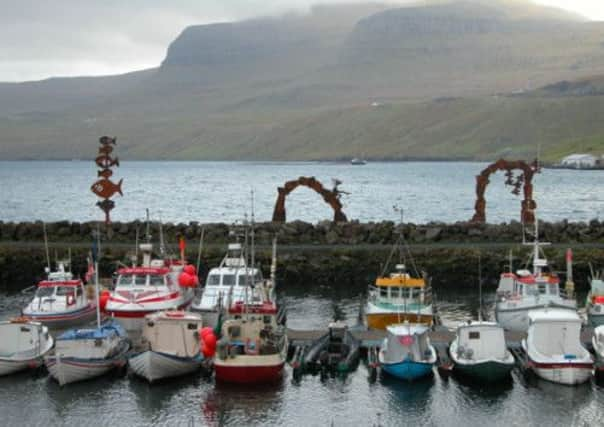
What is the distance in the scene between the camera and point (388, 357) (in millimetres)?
34250

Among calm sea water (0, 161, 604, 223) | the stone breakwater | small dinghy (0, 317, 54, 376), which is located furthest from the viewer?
calm sea water (0, 161, 604, 223)

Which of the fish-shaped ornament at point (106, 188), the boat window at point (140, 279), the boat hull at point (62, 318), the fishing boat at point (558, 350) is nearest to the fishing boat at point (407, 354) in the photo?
the fishing boat at point (558, 350)

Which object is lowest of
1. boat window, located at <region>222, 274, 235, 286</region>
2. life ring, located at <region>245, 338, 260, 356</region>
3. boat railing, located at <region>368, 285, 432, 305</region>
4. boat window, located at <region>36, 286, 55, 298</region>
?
life ring, located at <region>245, 338, 260, 356</region>

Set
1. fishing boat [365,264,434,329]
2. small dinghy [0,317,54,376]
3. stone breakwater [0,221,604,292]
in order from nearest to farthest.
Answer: small dinghy [0,317,54,376] → fishing boat [365,264,434,329] → stone breakwater [0,221,604,292]

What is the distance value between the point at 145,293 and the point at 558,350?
52.7ft

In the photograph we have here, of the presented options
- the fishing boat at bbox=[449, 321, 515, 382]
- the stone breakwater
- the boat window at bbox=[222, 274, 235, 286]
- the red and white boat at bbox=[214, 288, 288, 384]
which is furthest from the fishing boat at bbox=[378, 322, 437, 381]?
the stone breakwater

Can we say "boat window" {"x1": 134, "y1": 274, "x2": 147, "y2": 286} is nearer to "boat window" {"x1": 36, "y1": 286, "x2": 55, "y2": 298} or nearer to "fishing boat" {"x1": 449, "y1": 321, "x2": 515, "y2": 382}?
"boat window" {"x1": 36, "y1": 286, "x2": 55, "y2": 298}

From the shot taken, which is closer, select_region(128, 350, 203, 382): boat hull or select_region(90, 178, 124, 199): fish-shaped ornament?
select_region(128, 350, 203, 382): boat hull

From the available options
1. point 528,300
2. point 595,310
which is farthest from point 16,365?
point 595,310

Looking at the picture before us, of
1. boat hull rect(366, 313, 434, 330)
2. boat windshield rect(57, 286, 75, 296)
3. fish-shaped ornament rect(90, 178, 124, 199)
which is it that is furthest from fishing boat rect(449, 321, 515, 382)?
fish-shaped ornament rect(90, 178, 124, 199)

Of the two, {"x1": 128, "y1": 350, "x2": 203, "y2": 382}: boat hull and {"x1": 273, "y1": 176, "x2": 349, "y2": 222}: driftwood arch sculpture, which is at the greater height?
{"x1": 273, "y1": 176, "x2": 349, "y2": 222}: driftwood arch sculpture

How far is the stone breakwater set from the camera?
54.5m

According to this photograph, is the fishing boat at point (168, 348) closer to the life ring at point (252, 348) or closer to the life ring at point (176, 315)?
the life ring at point (176, 315)

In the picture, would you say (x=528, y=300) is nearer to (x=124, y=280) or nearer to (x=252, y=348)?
(x=252, y=348)
